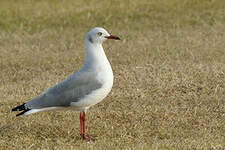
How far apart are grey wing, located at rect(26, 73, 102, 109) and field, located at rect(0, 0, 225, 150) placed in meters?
0.45

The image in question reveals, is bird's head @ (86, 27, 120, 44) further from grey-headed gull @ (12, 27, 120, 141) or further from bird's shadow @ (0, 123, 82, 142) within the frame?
bird's shadow @ (0, 123, 82, 142)

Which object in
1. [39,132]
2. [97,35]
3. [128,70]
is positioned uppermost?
[97,35]

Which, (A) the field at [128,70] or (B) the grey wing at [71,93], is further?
(A) the field at [128,70]

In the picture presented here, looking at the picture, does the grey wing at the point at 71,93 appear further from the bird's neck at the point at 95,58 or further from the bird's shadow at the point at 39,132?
the bird's shadow at the point at 39,132

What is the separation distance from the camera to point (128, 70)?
892 centimetres

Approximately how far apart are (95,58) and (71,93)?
49 cm

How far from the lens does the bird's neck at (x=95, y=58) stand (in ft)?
18.3

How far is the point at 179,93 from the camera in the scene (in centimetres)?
766

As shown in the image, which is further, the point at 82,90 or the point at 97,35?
the point at 97,35

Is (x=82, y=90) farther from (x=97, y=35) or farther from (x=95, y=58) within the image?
(x=97, y=35)

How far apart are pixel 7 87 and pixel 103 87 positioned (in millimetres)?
3347

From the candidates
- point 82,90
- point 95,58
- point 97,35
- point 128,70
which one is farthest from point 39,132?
point 128,70

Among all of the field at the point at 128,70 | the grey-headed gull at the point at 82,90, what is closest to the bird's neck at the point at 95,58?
the grey-headed gull at the point at 82,90

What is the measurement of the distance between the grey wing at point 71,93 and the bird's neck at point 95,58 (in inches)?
5.2
